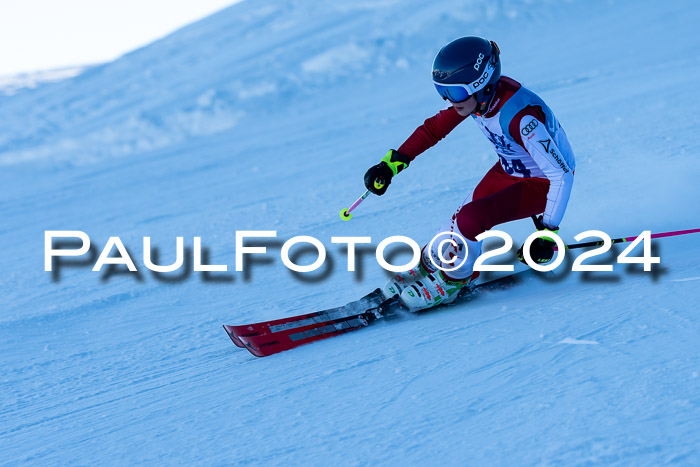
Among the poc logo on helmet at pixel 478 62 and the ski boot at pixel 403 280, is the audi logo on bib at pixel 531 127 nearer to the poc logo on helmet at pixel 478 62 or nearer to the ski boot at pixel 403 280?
the poc logo on helmet at pixel 478 62

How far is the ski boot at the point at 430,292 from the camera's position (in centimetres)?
362

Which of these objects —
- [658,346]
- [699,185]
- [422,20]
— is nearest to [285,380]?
[658,346]

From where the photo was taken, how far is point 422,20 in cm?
1803

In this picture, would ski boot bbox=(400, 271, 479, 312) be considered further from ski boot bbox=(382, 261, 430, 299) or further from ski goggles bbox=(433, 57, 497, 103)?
ski goggles bbox=(433, 57, 497, 103)

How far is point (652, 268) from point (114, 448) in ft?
9.09

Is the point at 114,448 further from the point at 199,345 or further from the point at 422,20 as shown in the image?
the point at 422,20

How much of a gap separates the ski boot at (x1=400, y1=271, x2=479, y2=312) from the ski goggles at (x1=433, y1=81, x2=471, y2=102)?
0.96 meters

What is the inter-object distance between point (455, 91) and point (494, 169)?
791mm

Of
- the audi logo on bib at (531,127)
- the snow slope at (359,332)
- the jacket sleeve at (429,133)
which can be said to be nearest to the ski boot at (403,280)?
the snow slope at (359,332)

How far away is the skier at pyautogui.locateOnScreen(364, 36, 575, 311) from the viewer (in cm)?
315

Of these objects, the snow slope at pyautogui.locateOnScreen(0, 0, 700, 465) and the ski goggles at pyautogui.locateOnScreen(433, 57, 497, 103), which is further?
the ski goggles at pyautogui.locateOnScreen(433, 57, 497, 103)

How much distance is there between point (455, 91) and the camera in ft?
10.4

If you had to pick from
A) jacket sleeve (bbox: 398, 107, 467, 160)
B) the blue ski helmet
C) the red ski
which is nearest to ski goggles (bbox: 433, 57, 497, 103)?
the blue ski helmet

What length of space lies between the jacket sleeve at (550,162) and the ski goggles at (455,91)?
0.29 metres
